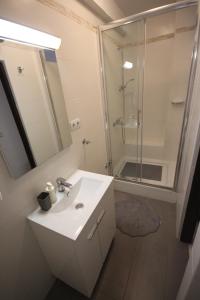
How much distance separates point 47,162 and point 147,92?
2.21 meters

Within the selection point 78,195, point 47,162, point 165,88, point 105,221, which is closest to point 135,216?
point 105,221

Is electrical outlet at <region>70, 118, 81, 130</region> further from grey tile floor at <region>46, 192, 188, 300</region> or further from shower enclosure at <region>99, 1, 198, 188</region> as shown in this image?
grey tile floor at <region>46, 192, 188, 300</region>

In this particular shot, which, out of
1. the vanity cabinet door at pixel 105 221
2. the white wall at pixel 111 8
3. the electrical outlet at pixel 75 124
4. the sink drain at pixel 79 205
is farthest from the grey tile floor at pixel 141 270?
the white wall at pixel 111 8

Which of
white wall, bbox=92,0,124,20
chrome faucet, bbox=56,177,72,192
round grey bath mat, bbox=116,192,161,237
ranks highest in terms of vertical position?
white wall, bbox=92,0,124,20

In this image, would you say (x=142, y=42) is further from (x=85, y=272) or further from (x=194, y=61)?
(x=85, y=272)

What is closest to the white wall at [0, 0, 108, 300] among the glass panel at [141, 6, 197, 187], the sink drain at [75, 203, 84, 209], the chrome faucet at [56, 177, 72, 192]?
the chrome faucet at [56, 177, 72, 192]

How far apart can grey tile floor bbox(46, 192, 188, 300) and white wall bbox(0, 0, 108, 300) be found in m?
0.44

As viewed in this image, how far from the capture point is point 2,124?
796mm

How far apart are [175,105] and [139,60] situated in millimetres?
894

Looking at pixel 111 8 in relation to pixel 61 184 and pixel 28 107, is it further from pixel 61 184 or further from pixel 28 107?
pixel 61 184

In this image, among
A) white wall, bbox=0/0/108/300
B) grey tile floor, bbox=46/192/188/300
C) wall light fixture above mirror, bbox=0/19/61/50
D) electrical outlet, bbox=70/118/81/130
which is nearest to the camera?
wall light fixture above mirror, bbox=0/19/61/50

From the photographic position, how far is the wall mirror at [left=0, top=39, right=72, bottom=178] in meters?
0.82

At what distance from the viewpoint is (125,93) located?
2568 millimetres

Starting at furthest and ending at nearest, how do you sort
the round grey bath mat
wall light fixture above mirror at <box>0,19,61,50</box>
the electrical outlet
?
the round grey bath mat < the electrical outlet < wall light fixture above mirror at <box>0,19,61,50</box>
